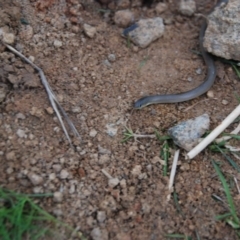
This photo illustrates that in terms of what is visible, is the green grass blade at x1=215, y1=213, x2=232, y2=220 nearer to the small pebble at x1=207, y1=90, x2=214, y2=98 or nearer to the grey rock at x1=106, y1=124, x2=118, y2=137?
the grey rock at x1=106, y1=124, x2=118, y2=137

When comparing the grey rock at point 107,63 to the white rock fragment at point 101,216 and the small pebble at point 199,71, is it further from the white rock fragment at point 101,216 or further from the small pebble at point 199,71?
the white rock fragment at point 101,216

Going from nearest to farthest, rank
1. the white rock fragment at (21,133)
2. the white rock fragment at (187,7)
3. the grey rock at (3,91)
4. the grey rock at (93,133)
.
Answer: the white rock fragment at (21,133), the grey rock at (3,91), the grey rock at (93,133), the white rock fragment at (187,7)

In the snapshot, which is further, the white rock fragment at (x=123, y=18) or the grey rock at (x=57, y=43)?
the white rock fragment at (x=123, y=18)

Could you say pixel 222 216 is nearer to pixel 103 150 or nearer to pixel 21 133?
pixel 103 150

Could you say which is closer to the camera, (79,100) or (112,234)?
(112,234)

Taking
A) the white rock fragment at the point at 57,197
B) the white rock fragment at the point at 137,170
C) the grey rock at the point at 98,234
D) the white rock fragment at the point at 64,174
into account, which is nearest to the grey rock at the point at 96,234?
the grey rock at the point at 98,234

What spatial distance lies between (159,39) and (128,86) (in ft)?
2.52

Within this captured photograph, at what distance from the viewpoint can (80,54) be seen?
404cm

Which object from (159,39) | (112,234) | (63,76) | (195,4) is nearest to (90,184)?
(112,234)

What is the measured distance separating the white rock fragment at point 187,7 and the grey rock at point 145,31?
0.38 metres

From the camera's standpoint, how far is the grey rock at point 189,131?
139 inches

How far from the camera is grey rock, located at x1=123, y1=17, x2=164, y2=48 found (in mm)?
4273

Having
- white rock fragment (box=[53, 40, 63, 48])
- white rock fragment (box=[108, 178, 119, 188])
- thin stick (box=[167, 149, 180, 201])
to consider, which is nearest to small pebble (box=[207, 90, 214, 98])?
thin stick (box=[167, 149, 180, 201])

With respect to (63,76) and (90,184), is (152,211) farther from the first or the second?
(63,76)
